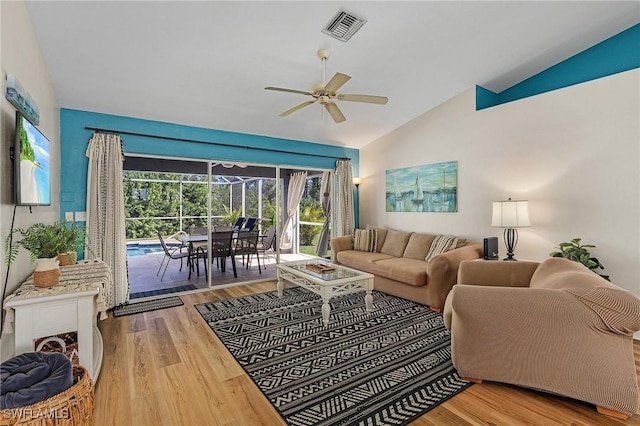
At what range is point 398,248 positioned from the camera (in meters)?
5.12

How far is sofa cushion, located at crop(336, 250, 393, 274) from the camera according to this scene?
15.5 ft

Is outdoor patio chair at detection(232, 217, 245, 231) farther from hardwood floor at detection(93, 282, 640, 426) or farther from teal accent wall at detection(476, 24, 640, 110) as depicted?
teal accent wall at detection(476, 24, 640, 110)

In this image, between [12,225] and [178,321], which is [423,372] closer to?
[178,321]

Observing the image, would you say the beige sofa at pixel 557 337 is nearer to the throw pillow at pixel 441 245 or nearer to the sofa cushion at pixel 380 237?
the throw pillow at pixel 441 245

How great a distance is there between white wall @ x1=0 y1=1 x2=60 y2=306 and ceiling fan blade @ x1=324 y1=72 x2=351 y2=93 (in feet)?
7.39

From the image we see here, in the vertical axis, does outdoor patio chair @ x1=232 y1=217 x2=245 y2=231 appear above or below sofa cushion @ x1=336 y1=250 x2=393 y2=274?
above

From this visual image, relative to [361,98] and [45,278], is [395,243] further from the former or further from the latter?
[45,278]

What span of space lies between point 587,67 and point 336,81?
327 centimetres

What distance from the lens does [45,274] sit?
2.08 metres

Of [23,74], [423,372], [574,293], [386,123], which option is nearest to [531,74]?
[386,123]

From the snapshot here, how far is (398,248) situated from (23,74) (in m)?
4.88

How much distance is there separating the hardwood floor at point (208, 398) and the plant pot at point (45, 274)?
2.75 ft
